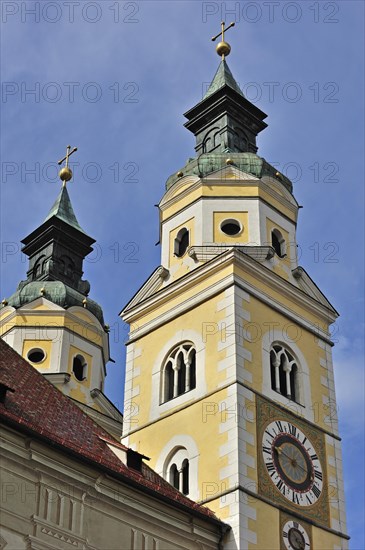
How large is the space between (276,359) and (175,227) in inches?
173

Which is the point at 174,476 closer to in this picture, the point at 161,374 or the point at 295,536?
the point at 161,374

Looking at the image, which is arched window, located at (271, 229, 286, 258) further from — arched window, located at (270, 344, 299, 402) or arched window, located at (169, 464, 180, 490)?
arched window, located at (169, 464, 180, 490)

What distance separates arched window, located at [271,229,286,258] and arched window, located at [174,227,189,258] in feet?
6.28

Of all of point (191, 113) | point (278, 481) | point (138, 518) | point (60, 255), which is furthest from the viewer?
point (60, 255)

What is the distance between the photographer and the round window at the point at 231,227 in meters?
23.9

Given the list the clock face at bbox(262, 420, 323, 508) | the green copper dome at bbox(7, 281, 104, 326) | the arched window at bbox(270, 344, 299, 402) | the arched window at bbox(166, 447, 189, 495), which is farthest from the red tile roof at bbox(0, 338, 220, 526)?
the green copper dome at bbox(7, 281, 104, 326)

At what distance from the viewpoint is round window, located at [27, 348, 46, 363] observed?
98.2 ft

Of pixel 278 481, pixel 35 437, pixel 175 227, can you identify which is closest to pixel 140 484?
pixel 35 437

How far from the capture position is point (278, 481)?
2014 cm

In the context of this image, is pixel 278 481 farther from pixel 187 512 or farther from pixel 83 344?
pixel 83 344

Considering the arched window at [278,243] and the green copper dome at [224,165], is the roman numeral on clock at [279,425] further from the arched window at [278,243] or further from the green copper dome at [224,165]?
the green copper dome at [224,165]

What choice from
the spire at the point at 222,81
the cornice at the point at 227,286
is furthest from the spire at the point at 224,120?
the cornice at the point at 227,286

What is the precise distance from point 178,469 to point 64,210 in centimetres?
1554

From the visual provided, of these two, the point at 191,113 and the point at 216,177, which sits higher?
the point at 191,113
